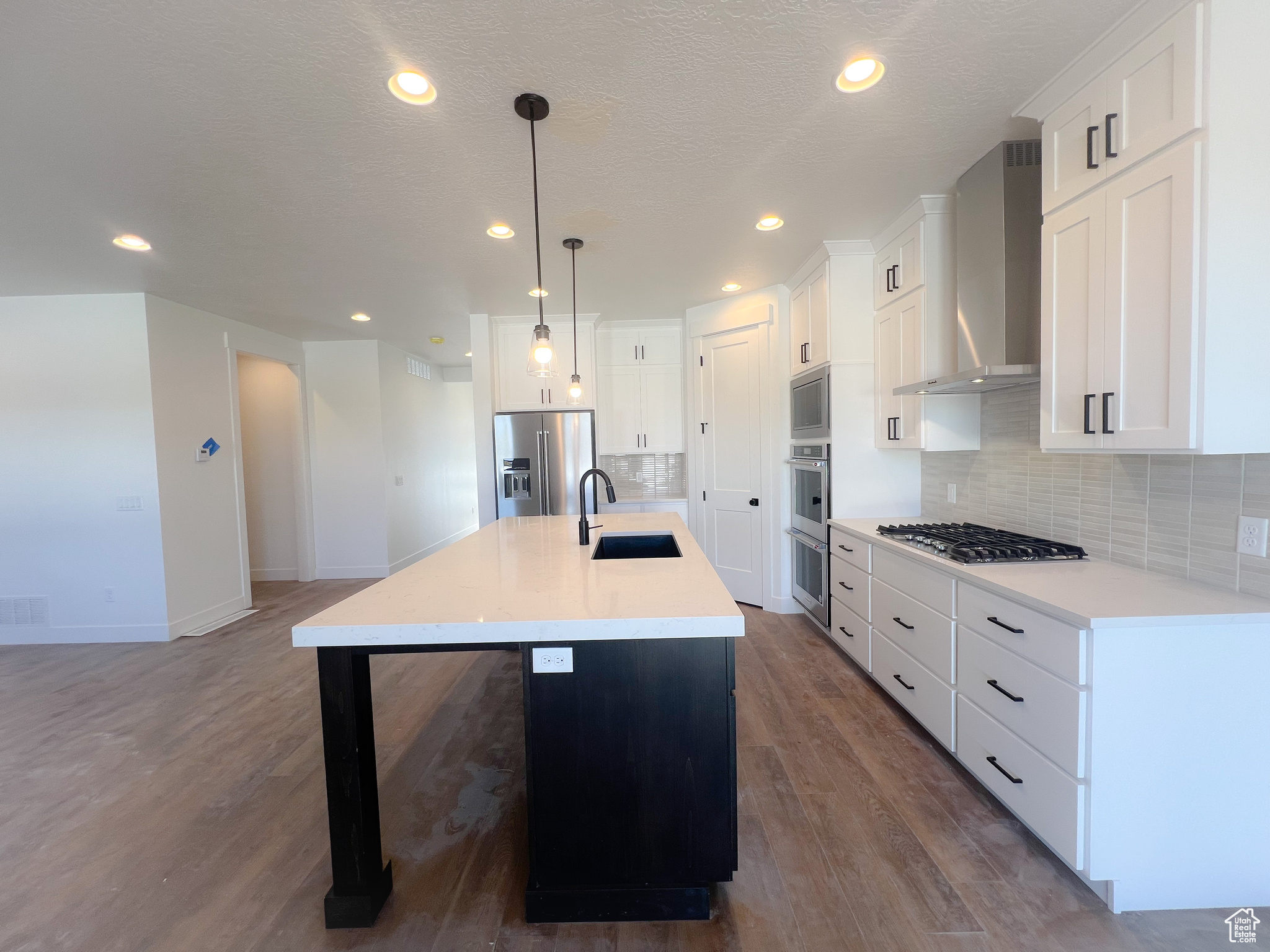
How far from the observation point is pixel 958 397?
9.28 ft

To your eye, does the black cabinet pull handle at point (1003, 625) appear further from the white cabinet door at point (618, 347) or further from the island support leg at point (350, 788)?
the white cabinet door at point (618, 347)

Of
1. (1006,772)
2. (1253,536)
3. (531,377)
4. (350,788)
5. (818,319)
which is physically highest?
(818,319)

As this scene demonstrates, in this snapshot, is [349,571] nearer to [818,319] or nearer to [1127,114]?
[818,319]

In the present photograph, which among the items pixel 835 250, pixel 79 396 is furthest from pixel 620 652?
pixel 79 396

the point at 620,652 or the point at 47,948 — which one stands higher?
the point at 620,652

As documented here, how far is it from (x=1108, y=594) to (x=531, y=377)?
4.11m

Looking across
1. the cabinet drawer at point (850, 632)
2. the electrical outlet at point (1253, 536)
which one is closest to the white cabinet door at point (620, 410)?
the cabinet drawer at point (850, 632)

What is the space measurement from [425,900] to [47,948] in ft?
3.27

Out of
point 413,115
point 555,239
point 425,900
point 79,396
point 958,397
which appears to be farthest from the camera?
point 79,396

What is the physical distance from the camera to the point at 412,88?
177cm

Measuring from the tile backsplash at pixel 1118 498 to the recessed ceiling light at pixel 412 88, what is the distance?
8.80 ft

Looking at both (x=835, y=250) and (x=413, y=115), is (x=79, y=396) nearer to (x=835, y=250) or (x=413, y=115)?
(x=413, y=115)

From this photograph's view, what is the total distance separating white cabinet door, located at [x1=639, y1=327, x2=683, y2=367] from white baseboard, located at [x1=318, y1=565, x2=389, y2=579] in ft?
12.0

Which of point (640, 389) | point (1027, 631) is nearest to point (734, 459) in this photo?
point (640, 389)
